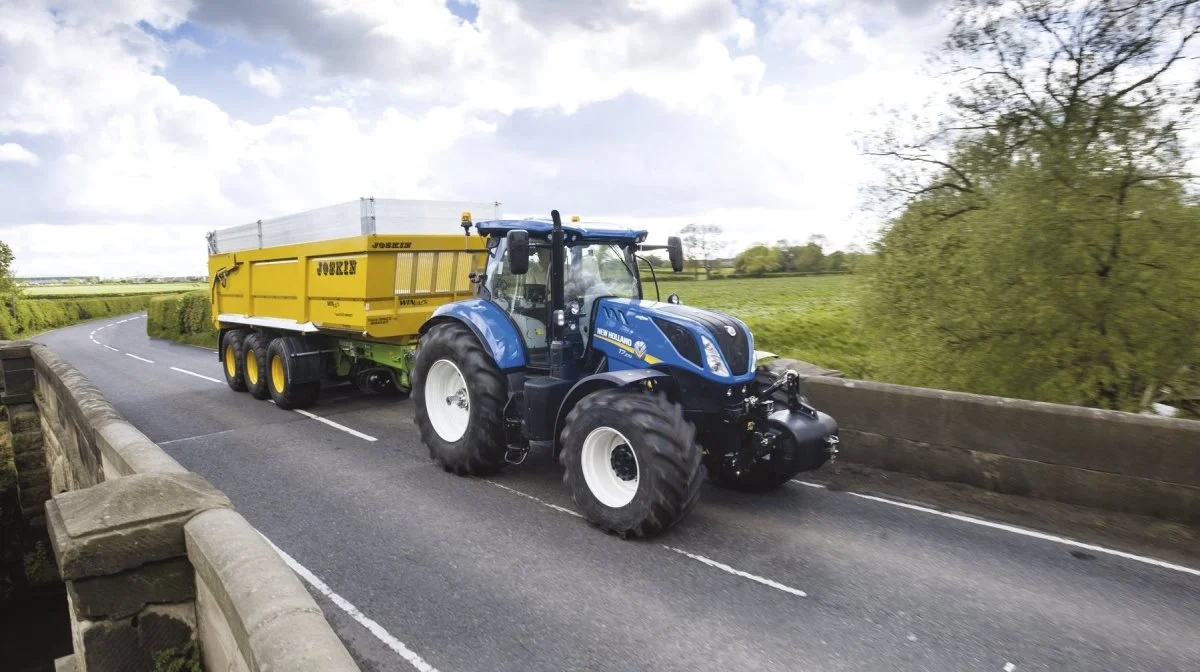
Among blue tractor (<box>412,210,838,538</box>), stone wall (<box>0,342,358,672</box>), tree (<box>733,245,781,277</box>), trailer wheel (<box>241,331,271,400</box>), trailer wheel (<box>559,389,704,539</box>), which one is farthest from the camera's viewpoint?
tree (<box>733,245,781,277</box>)

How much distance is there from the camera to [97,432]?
5.47 m

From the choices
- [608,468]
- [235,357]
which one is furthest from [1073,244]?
[235,357]

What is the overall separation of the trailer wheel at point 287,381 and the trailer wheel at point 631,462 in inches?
245

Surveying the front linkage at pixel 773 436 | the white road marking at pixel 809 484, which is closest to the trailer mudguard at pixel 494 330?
the front linkage at pixel 773 436

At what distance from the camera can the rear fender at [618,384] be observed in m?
5.36

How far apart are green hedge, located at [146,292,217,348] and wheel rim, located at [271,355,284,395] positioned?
1643cm

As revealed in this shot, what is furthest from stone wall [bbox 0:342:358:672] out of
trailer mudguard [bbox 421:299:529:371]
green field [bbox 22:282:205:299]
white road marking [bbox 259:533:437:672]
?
green field [bbox 22:282:205:299]

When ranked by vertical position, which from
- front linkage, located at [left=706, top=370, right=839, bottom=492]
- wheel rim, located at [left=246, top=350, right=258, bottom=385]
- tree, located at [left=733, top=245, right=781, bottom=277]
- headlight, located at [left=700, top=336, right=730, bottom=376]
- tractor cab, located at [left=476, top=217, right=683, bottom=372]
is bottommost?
wheel rim, located at [left=246, top=350, right=258, bottom=385]

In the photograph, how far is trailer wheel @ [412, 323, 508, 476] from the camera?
639 cm

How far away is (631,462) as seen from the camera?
5.34 metres

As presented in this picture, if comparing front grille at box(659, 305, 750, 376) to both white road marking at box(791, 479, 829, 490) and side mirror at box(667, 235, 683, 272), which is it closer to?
side mirror at box(667, 235, 683, 272)

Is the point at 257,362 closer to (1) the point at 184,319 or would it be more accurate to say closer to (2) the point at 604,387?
(2) the point at 604,387

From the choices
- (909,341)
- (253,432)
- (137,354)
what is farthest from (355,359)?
(137,354)

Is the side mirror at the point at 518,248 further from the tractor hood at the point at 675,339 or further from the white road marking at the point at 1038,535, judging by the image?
the white road marking at the point at 1038,535
